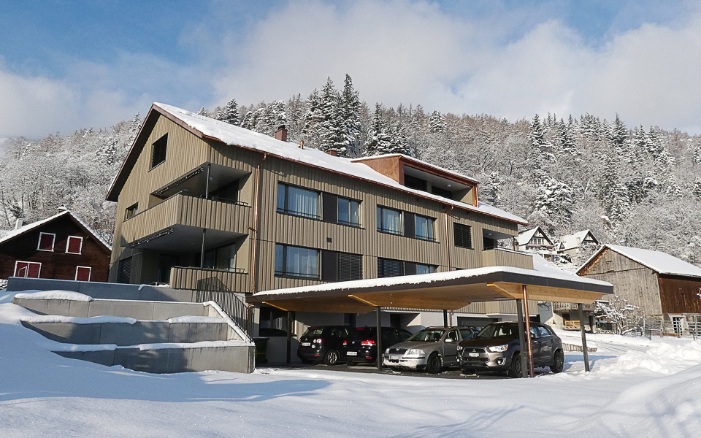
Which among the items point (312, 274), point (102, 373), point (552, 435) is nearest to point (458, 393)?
point (552, 435)

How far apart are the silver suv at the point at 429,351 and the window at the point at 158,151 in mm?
15803

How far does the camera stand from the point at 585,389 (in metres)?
11.5

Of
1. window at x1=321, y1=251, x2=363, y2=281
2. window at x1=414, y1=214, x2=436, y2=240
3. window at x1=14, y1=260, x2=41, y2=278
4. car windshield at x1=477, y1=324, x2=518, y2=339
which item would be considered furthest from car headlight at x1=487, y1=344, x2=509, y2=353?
window at x1=14, y1=260, x2=41, y2=278

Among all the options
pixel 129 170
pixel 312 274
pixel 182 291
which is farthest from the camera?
pixel 129 170

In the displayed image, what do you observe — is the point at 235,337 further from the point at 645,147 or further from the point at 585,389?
the point at 645,147

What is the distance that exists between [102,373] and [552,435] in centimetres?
753

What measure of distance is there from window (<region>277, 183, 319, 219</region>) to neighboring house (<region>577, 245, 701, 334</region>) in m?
39.6

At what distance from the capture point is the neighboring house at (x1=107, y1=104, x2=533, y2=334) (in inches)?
840

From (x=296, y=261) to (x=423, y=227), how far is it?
9367 millimetres

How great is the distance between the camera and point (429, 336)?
17922 millimetres

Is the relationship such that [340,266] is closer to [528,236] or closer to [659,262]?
[659,262]

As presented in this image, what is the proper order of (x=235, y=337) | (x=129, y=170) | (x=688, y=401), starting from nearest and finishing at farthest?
1. (x=688, y=401)
2. (x=235, y=337)
3. (x=129, y=170)

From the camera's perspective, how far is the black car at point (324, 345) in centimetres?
1970

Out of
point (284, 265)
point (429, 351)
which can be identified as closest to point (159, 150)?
point (284, 265)
